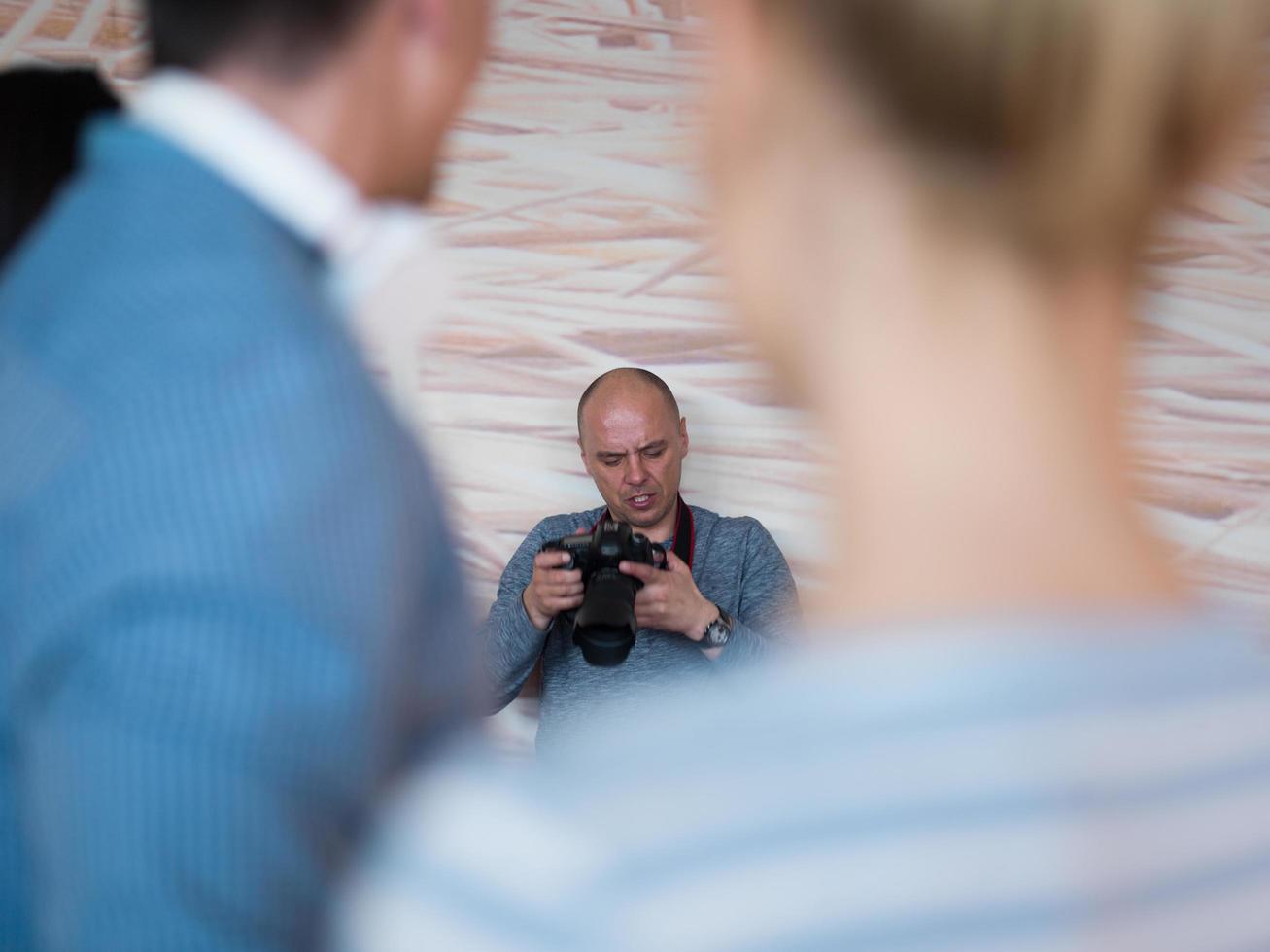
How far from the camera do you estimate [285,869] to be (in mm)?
507

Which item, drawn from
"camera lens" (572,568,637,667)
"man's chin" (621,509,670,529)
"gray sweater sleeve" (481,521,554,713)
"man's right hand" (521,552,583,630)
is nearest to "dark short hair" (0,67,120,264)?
"camera lens" (572,568,637,667)

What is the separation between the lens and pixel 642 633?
285 cm

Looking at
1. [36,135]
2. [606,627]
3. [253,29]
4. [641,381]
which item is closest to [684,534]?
[641,381]

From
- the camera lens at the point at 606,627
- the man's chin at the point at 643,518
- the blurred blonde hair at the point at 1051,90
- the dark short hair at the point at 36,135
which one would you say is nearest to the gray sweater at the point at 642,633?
the man's chin at the point at 643,518

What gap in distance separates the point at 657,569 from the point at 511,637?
0.38 metres

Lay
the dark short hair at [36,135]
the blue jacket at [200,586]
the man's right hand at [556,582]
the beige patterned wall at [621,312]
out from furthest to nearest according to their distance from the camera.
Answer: the beige patterned wall at [621,312], the man's right hand at [556,582], the dark short hair at [36,135], the blue jacket at [200,586]

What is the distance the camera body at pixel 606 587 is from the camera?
242cm

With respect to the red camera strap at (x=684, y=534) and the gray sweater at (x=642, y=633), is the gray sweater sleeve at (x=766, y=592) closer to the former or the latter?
the gray sweater at (x=642, y=633)

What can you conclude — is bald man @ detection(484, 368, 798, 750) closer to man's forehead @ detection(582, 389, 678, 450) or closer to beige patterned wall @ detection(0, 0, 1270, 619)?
man's forehead @ detection(582, 389, 678, 450)

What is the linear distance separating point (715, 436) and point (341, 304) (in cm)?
262

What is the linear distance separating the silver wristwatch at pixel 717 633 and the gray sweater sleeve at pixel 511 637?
0.35 m

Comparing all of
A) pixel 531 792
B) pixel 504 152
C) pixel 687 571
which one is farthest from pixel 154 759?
pixel 504 152

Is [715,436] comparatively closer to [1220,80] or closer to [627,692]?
[627,692]

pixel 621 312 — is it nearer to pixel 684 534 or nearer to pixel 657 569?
pixel 684 534
